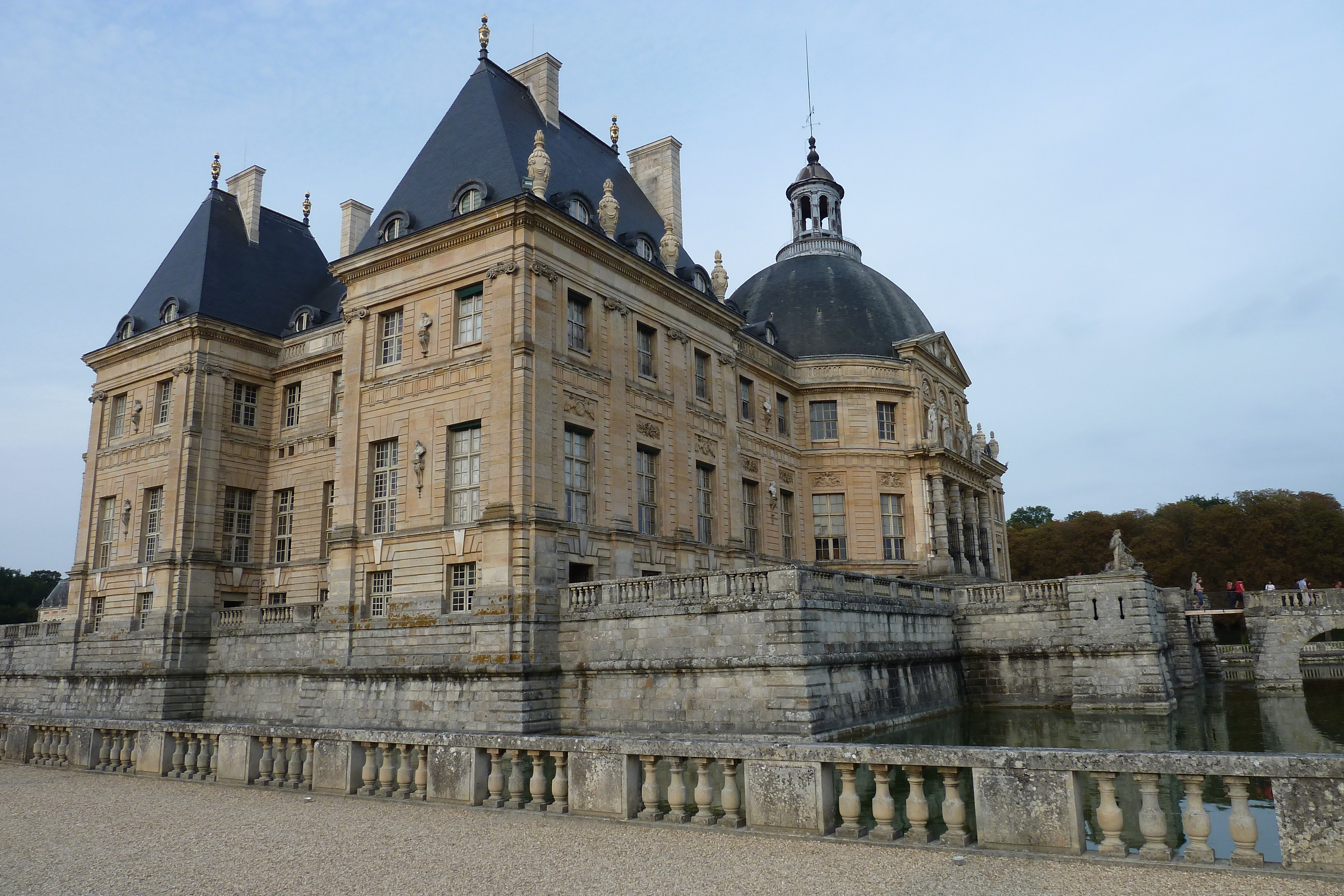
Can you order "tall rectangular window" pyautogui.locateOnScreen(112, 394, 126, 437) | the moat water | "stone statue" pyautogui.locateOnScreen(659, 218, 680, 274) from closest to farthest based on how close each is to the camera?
the moat water, "stone statue" pyautogui.locateOnScreen(659, 218, 680, 274), "tall rectangular window" pyautogui.locateOnScreen(112, 394, 126, 437)

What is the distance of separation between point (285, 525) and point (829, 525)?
2074cm

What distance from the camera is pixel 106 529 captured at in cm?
3444

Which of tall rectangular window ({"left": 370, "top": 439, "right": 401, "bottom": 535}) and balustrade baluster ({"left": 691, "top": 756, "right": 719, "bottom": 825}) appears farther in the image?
tall rectangular window ({"left": 370, "top": 439, "right": 401, "bottom": 535})

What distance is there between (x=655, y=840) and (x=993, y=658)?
74.9 feet

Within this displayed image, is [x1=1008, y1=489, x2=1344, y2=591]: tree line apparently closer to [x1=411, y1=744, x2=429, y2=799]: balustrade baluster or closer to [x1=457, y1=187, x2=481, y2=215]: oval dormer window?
Answer: [x1=457, y1=187, x2=481, y2=215]: oval dormer window

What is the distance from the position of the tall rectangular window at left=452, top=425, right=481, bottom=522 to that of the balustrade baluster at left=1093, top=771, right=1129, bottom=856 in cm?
1856

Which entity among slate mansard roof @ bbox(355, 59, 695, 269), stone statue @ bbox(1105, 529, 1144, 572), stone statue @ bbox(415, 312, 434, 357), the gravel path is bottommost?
the gravel path

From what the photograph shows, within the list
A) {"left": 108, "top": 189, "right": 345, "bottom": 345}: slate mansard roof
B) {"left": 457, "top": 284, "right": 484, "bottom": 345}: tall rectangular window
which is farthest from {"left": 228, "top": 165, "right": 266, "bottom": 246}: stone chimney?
{"left": 457, "top": 284, "right": 484, "bottom": 345}: tall rectangular window

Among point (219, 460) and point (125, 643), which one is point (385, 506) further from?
point (125, 643)

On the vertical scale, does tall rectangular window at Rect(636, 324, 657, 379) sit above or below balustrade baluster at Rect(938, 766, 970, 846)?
above

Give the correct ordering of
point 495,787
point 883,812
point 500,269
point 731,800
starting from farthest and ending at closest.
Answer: point 500,269, point 495,787, point 731,800, point 883,812

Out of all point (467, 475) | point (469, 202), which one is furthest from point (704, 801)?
point (469, 202)

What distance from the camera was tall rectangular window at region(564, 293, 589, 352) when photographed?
25828 mm

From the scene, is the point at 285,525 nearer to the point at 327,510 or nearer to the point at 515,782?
the point at 327,510
